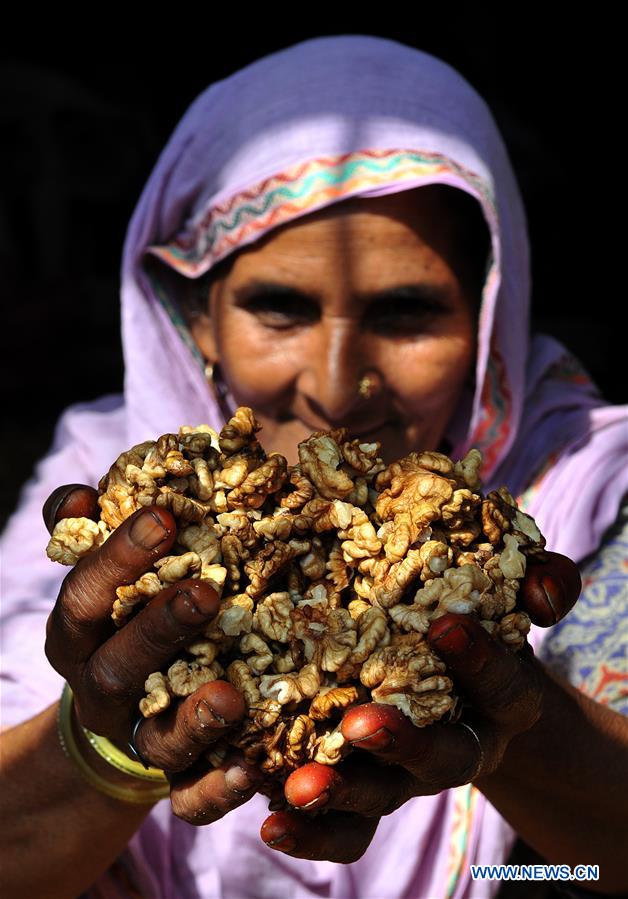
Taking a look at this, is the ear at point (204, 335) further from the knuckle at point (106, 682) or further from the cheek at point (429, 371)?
the knuckle at point (106, 682)

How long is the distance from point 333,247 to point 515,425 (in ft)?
1.70

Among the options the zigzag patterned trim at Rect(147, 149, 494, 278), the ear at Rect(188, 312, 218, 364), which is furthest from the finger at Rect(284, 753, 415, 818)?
the ear at Rect(188, 312, 218, 364)

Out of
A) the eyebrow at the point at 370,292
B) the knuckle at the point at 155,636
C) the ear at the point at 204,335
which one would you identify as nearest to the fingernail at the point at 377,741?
the knuckle at the point at 155,636

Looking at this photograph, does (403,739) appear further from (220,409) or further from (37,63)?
(37,63)

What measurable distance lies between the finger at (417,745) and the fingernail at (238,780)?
116mm

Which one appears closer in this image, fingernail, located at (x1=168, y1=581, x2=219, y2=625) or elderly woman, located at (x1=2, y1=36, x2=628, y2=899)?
fingernail, located at (x1=168, y1=581, x2=219, y2=625)

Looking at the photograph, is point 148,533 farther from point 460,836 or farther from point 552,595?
point 460,836

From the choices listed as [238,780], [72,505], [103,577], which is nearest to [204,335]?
[72,505]

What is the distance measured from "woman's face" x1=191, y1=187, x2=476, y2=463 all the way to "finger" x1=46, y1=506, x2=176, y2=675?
2.30 feet

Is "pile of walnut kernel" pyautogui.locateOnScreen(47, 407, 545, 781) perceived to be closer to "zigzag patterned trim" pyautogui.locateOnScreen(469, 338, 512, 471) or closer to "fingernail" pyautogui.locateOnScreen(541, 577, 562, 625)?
"fingernail" pyautogui.locateOnScreen(541, 577, 562, 625)

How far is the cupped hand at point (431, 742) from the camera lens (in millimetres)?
1095

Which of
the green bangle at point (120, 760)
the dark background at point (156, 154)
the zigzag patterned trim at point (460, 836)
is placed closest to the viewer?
the green bangle at point (120, 760)

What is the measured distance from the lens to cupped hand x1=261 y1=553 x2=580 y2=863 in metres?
1.09

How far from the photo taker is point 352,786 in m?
1.13
